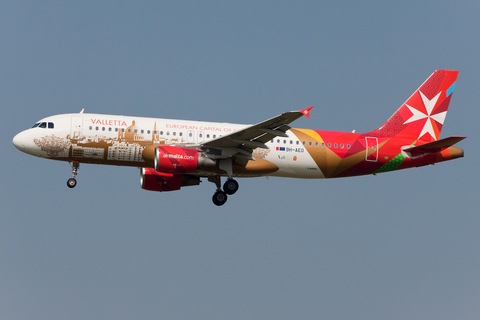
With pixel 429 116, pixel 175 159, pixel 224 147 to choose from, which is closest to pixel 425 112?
pixel 429 116

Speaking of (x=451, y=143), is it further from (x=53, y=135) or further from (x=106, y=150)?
(x=53, y=135)

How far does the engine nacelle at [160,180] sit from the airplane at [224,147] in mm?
61

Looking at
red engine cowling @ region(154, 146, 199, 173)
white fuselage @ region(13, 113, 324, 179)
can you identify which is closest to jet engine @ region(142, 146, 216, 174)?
red engine cowling @ region(154, 146, 199, 173)

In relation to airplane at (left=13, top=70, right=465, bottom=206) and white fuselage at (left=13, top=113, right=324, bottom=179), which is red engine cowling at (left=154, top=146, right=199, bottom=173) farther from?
white fuselage at (left=13, top=113, right=324, bottom=179)

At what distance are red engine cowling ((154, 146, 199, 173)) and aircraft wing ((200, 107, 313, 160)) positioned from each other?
0.99m

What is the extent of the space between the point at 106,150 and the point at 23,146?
4.75 m

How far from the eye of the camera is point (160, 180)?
37281mm

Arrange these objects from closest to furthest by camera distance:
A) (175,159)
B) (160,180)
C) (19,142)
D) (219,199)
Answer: (175,159)
(19,142)
(219,199)
(160,180)

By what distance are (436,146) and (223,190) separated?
41.6ft

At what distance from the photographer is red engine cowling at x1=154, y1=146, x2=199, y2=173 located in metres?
32.2

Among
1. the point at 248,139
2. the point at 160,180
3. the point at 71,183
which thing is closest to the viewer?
the point at 248,139

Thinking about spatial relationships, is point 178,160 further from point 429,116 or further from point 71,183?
point 429,116

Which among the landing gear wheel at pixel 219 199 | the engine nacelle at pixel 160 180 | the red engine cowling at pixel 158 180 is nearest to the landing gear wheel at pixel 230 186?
the landing gear wheel at pixel 219 199

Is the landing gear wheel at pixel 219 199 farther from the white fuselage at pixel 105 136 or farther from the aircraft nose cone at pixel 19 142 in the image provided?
the aircraft nose cone at pixel 19 142
